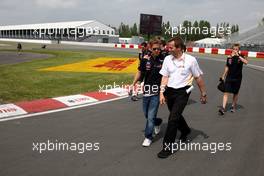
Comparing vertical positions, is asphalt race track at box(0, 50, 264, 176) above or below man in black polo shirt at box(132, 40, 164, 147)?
below

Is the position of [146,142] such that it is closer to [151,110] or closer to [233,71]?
[151,110]

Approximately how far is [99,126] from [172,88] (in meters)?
2.07

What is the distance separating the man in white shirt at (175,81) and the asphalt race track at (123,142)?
367 mm

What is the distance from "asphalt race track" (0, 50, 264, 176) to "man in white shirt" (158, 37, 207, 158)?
0.37 metres

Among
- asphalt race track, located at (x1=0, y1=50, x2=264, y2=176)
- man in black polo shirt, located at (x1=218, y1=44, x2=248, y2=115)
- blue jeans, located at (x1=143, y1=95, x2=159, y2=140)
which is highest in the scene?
man in black polo shirt, located at (x1=218, y1=44, x2=248, y2=115)

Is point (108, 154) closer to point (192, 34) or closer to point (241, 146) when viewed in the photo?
point (241, 146)

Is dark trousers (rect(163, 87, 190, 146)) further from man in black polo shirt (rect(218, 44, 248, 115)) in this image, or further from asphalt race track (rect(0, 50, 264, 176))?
man in black polo shirt (rect(218, 44, 248, 115))

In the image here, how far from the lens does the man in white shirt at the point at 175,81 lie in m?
5.00

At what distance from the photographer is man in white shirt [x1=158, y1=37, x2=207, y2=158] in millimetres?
A: 5000

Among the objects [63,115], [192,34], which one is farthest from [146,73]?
[192,34]

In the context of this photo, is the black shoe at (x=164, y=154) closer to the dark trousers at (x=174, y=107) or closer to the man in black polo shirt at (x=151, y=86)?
the dark trousers at (x=174, y=107)

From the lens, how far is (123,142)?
5.59 metres

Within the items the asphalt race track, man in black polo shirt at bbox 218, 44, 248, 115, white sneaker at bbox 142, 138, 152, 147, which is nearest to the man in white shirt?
the asphalt race track

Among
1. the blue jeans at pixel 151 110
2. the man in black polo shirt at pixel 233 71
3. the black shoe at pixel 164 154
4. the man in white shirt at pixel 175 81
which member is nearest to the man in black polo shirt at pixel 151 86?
the blue jeans at pixel 151 110
